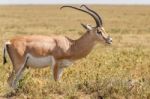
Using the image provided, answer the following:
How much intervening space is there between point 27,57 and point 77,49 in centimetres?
140

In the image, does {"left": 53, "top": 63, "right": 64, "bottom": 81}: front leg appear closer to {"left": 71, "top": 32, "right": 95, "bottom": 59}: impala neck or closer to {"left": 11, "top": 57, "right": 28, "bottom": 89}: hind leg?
{"left": 71, "top": 32, "right": 95, "bottom": 59}: impala neck

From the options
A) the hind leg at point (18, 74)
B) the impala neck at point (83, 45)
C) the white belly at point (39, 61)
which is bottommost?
the hind leg at point (18, 74)

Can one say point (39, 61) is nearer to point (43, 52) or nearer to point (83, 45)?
point (43, 52)

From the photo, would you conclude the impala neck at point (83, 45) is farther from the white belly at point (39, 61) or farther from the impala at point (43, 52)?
the white belly at point (39, 61)

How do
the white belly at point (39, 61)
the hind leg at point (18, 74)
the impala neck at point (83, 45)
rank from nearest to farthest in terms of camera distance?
Result: the hind leg at point (18, 74) < the white belly at point (39, 61) < the impala neck at point (83, 45)

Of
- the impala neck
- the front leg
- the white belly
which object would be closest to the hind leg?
the white belly

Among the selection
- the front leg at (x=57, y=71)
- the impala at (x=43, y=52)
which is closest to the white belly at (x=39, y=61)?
the impala at (x=43, y=52)

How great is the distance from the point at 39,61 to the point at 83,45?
1.40 m

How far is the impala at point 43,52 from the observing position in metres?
10.4

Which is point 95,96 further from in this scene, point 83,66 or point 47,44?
point 83,66

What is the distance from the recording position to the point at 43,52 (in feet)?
34.8

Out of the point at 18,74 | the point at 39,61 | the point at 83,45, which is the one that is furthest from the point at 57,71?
the point at 83,45

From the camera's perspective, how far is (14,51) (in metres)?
10.4

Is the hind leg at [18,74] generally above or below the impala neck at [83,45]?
below
